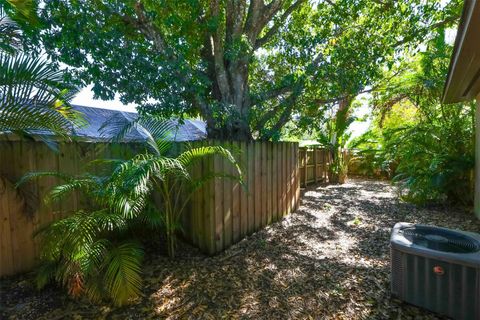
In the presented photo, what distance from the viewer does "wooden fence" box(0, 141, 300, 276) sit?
294cm

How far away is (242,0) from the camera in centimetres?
501

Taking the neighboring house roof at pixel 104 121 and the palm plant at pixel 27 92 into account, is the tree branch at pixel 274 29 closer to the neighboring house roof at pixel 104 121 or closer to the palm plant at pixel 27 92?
the neighboring house roof at pixel 104 121

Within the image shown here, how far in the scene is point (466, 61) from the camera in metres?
3.21

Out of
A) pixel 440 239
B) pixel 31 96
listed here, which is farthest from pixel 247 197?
pixel 31 96

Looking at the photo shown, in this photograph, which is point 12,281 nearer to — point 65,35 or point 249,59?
point 65,35

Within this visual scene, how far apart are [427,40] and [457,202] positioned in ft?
13.6

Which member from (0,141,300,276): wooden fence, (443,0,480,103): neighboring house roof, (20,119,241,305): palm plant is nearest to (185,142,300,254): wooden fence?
(0,141,300,276): wooden fence

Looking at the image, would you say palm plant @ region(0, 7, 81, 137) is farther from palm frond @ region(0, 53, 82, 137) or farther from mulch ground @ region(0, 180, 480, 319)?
mulch ground @ region(0, 180, 480, 319)

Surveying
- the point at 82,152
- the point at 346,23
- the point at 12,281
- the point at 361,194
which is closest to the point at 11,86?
the point at 82,152

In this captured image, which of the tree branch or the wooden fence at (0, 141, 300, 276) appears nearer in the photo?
the wooden fence at (0, 141, 300, 276)

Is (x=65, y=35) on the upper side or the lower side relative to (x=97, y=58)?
upper

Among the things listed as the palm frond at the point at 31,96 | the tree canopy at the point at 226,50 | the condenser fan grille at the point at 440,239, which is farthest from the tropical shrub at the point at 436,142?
the palm frond at the point at 31,96

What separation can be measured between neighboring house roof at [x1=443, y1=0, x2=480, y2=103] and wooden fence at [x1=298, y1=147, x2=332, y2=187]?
4.62 metres

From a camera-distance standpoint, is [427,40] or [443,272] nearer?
[443,272]
